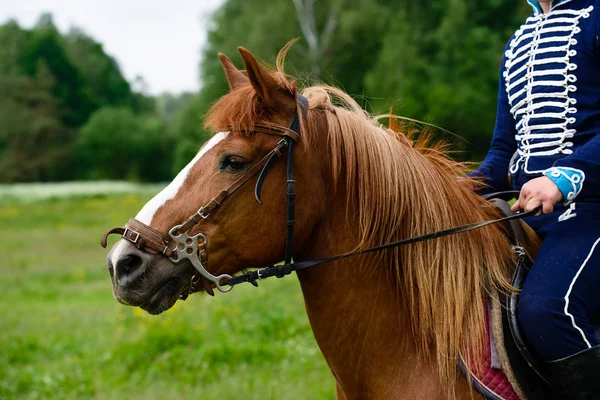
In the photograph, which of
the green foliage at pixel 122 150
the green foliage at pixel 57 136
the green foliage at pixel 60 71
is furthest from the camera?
the green foliage at pixel 60 71

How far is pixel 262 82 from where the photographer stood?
2.37 m

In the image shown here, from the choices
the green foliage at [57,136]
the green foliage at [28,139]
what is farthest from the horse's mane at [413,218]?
the green foliage at [28,139]

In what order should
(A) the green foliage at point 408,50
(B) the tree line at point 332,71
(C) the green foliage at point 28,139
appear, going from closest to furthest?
(A) the green foliage at point 408,50 < (B) the tree line at point 332,71 < (C) the green foliage at point 28,139

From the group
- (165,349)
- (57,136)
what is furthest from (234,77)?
(57,136)

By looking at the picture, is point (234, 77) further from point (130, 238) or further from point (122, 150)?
point (122, 150)

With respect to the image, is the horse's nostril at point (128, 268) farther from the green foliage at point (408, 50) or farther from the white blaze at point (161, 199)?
the green foliage at point (408, 50)

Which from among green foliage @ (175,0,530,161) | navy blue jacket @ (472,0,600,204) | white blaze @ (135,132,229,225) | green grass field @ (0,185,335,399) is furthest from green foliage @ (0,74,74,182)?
navy blue jacket @ (472,0,600,204)

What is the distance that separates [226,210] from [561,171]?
1.31 metres

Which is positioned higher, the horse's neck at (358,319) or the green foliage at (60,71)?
the green foliage at (60,71)

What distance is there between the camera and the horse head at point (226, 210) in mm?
2299

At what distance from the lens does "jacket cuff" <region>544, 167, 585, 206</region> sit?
2248 mm

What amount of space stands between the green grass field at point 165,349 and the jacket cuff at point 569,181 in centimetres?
371

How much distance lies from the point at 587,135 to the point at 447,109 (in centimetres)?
2653

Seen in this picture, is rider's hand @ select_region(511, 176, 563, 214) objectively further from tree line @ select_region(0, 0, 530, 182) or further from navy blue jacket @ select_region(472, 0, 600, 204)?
tree line @ select_region(0, 0, 530, 182)
